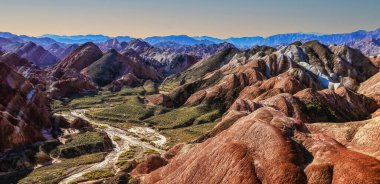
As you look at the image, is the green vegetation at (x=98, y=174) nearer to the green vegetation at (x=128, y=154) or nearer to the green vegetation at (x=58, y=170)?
the green vegetation at (x=58, y=170)

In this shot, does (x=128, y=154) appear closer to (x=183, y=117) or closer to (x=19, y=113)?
(x=19, y=113)

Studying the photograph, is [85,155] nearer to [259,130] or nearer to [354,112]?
[259,130]

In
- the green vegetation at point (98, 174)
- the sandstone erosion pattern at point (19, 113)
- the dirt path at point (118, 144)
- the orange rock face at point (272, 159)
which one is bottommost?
the dirt path at point (118, 144)

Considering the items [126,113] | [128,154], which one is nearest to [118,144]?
[128,154]

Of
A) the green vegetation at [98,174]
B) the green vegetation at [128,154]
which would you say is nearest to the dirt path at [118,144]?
the green vegetation at [128,154]

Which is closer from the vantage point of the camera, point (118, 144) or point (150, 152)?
point (150, 152)

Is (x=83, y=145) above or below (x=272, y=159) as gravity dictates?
below
